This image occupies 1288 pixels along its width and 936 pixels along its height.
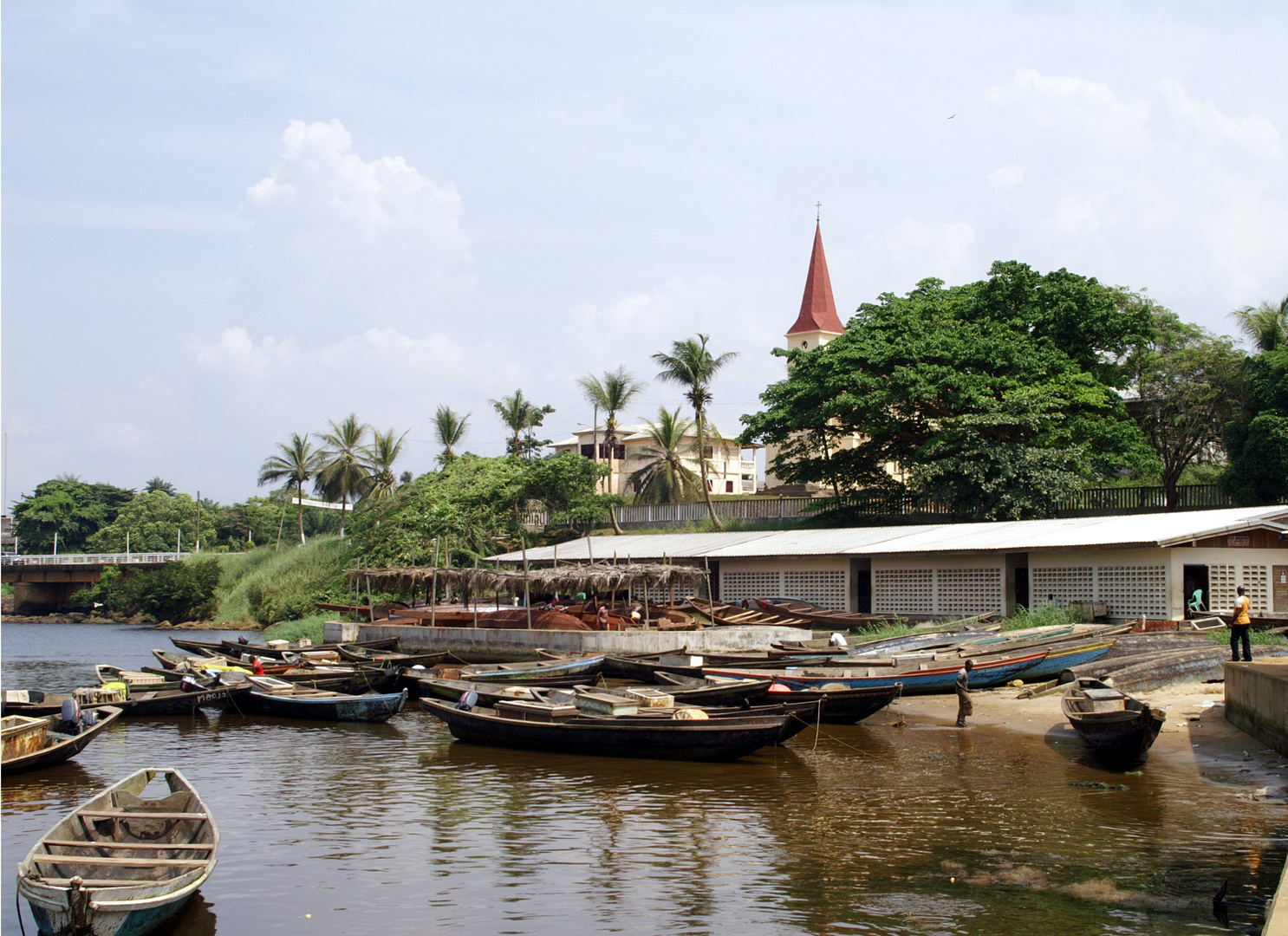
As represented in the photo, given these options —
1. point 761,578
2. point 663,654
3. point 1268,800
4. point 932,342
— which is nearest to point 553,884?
point 1268,800

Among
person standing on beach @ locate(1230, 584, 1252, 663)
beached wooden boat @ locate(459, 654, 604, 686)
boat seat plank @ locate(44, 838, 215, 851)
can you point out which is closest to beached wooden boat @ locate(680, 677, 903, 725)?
beached wooden boat @ locate(459, 654, 604, 686)

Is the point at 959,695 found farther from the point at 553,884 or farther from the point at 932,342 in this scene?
the point at 932,342

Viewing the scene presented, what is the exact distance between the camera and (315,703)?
21156 mm

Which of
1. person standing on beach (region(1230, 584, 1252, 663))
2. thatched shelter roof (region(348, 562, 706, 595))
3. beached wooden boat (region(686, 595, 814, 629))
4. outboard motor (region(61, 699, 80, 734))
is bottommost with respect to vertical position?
outboard motor (region(61, 699, 80, 734))

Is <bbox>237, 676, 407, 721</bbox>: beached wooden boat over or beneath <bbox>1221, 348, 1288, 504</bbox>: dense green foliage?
beneath

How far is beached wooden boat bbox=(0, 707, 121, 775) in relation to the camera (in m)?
15.0

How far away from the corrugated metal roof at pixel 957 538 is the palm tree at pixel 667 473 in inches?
391

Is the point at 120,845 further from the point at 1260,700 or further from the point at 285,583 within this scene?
the point at 285,583

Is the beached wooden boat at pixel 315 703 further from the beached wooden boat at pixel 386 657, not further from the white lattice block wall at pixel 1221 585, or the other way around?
the white lattice block wall at pixel 1221 585

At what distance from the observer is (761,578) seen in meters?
35.2

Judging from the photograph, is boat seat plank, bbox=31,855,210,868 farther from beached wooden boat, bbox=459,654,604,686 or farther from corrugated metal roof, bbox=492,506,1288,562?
corrugated metal roof, bbox=492,506,1288,562

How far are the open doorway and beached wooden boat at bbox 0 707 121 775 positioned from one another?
22.4 meters

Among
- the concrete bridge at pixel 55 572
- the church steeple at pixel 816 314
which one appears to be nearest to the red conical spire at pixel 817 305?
the church steeple at pixel 816 314

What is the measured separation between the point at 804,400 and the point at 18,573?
5444 cm
